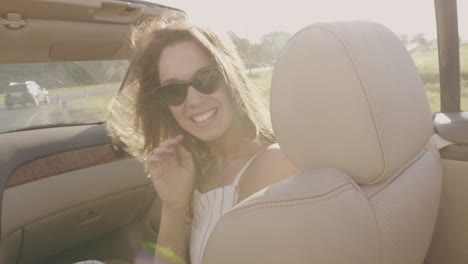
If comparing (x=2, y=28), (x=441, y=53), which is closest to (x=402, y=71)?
(x=441, y=53)

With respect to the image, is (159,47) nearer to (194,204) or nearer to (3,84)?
(194,204)

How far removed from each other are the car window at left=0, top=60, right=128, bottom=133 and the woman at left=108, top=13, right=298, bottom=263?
2.81ft

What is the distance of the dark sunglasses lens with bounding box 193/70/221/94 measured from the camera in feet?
5.52

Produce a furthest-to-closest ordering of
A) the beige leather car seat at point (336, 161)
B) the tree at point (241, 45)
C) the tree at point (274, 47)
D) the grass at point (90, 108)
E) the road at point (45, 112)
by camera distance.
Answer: the grass at point (90, 108) < the road at point (45, 112) < the tree at point (241, 45) < the tree at point (274, 47) < the beige leather car seat at point (336, 161)

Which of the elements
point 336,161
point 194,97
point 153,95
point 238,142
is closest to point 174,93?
point 194,97

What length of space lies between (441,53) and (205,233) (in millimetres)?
1554

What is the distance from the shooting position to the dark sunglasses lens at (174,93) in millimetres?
1718

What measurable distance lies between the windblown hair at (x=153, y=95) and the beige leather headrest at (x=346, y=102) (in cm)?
75

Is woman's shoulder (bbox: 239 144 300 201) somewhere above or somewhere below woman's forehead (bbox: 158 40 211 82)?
below

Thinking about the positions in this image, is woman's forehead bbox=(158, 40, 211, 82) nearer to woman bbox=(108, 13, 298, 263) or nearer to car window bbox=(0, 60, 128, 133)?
woman bbox=(108, 13, 298, 263)

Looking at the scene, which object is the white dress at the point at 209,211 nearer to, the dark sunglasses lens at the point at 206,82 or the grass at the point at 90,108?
the dark sunglasses lens at the point at 206,82

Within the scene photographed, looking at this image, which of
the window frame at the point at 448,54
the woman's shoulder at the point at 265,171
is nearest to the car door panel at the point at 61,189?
the woman's shoulder at the point at 265,171

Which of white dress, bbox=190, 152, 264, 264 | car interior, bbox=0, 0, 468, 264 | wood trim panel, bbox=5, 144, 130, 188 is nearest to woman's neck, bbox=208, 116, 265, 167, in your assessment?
white dress, bbox=190, 152, 264, 264

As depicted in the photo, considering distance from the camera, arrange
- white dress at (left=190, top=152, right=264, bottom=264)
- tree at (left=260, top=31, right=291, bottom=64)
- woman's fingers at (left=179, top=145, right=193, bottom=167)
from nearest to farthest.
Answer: tree at (left=260, top=31, right=291, bottom=64), white dress at (left=190, top=152, right=264, bottom=264), woman's fingers at (left=179, top=145, right=193, bottom=167)
